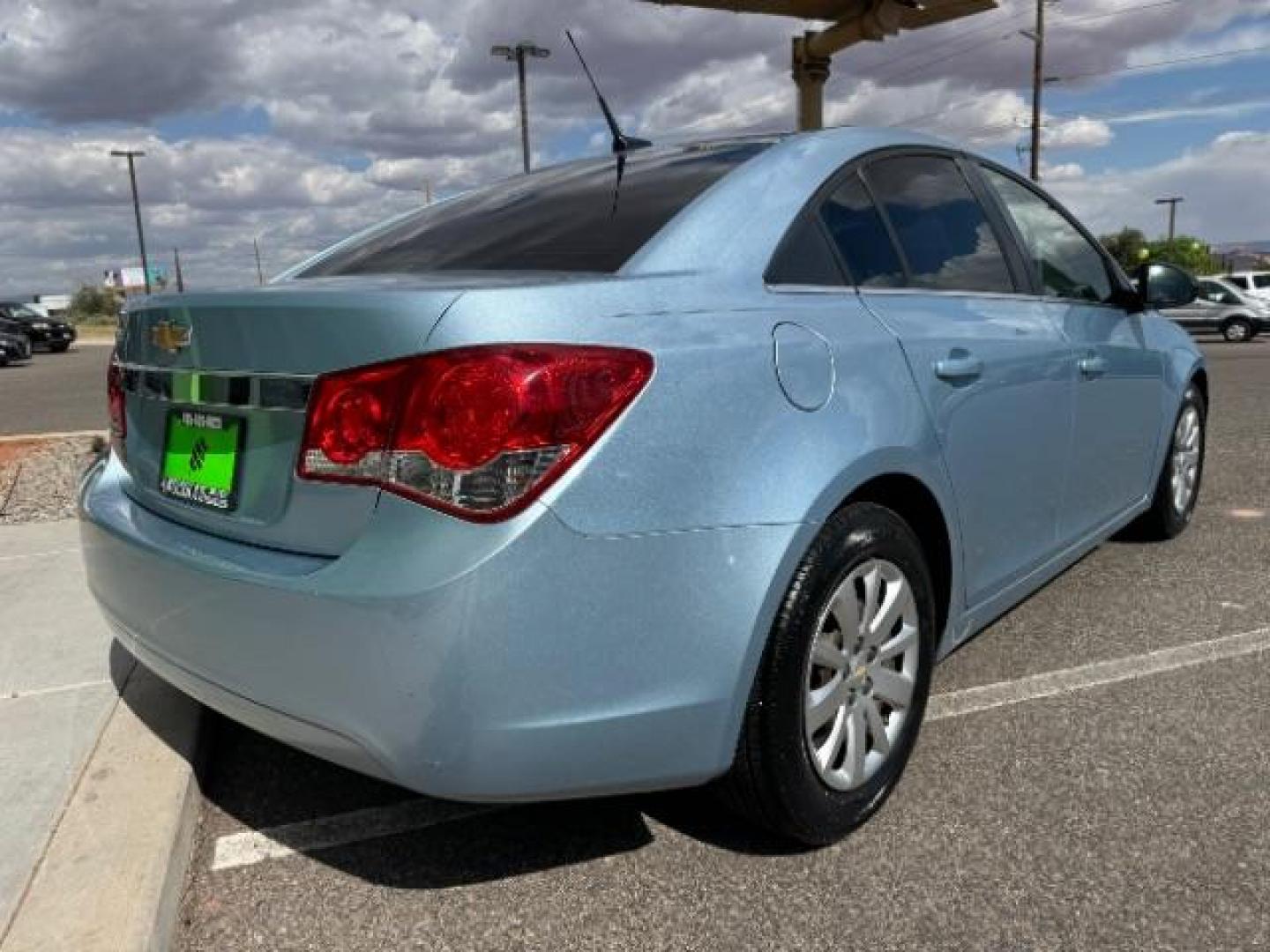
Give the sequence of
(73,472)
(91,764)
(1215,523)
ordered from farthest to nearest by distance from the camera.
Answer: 1. (73,472)
2. (1215,523)
3. (91,764)

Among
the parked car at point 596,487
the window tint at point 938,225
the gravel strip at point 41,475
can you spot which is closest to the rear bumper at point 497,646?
the parked car at point 596,487

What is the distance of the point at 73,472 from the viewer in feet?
21.1

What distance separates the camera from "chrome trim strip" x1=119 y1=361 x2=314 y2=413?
209 cm

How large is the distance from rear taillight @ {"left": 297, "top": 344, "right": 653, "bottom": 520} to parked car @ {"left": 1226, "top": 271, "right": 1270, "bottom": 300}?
2771 centimetres

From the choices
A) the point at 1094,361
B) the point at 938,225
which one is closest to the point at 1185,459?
the point at 1094,361

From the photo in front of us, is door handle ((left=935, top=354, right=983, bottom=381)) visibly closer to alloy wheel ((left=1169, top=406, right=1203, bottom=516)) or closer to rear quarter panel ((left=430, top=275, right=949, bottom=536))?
rear quarter panel ((left=430, top=275, right=949, bottom=536))

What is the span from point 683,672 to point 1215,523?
14.1 ft

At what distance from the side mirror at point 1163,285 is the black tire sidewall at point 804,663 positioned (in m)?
2.25

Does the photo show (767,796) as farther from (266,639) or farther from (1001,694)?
(1001,694)

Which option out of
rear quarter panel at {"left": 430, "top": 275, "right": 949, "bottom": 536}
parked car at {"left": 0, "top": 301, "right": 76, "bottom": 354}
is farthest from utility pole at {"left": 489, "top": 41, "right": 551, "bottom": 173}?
rear quarter panel at {"left": 430, "top": 275, "right": 949, "bottom": 536}

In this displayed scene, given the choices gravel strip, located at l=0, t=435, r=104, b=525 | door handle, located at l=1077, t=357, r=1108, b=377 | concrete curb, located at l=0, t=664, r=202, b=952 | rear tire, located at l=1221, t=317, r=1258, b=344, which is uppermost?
door handle, located at l=1077, t=357, r=1108, b=377

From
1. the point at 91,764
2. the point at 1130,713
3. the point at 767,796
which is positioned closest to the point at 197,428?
the point at 91,764

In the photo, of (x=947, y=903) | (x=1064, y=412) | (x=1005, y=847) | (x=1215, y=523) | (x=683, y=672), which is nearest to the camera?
(x=683, y=672)

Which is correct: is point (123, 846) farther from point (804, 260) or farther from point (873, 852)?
point (804, 260)
